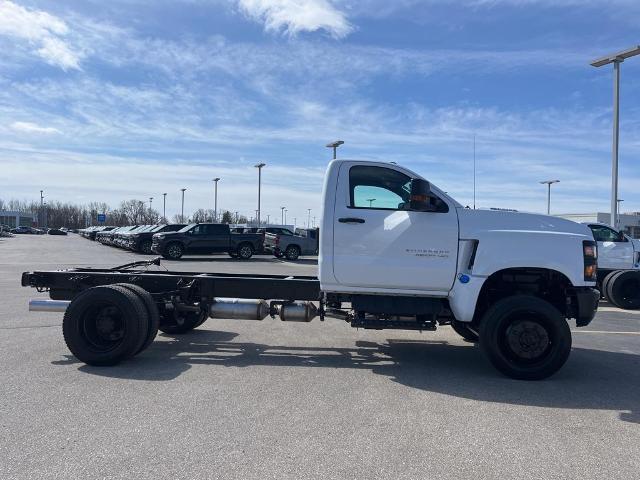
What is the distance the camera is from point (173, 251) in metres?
26.0

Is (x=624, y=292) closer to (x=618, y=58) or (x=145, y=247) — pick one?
(x=618, y=58)

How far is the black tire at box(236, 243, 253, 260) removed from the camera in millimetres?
27875

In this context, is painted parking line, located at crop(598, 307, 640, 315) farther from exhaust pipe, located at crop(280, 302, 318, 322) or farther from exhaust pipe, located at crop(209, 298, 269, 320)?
exhaust pipe, located at crop(209, 298, 269, 320)

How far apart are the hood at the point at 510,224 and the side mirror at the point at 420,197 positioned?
1.48 ft

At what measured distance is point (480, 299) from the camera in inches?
262

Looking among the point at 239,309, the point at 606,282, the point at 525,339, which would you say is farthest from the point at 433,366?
the point at 606,282

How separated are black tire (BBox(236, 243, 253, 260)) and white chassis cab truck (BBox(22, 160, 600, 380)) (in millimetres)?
21138

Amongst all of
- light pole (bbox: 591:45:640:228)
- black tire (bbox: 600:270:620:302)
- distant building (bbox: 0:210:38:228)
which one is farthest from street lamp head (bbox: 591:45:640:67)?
distant building (bbox: 0:210:38:228)

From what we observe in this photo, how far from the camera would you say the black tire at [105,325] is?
248 inches

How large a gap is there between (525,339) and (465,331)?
1762 mm

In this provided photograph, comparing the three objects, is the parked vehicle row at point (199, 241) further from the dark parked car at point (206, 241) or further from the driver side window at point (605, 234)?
the driver side window at point (605, 234)

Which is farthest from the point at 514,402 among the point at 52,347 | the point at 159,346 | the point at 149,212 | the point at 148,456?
the point at 149,212

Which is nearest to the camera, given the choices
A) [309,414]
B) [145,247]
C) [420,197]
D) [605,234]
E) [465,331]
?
[309,414]

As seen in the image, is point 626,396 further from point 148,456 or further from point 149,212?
point 149,212
